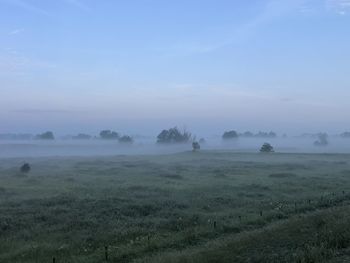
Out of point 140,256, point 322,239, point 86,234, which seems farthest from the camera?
point 86,234

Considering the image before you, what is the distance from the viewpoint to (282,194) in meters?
39.8

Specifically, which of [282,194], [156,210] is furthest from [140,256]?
[282,194]

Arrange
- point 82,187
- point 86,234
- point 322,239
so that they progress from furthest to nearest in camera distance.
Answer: point 82,187 → point 86,234 → point 322,239

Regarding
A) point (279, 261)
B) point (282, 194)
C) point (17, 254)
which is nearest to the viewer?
point (279, 261)

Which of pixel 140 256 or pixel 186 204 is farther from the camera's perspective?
pixel 186 204

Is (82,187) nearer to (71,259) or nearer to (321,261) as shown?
(71,259)

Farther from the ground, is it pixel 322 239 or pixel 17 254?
pixel 322 239

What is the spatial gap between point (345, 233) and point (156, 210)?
16.4 metres

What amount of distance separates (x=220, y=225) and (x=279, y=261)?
10.2 metres

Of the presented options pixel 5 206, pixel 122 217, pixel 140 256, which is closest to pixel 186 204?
pixel 122 217

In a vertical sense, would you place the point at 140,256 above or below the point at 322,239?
below

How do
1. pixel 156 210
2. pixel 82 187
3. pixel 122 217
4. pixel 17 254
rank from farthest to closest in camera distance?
pixel 82 187, pixel 156 210, pixel 122 217, pixel 17 254

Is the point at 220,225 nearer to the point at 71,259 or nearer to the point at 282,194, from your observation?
the point at 71,259

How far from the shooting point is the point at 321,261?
555 inches
